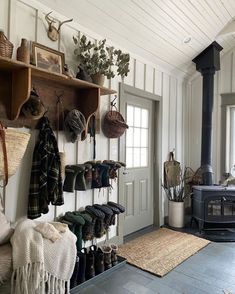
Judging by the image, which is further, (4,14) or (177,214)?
(177,214)

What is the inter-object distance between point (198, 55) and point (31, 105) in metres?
3.18

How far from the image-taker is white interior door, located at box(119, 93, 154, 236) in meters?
3.47

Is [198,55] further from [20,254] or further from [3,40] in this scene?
[20,254]

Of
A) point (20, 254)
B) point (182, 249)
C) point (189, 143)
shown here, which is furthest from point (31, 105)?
point (189, 143)

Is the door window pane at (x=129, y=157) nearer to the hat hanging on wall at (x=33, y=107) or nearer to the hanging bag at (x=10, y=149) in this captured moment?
the hat hanging on wall at (x=33, y=107)

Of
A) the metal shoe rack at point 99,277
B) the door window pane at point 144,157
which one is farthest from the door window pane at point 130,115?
the metal shoe rack at point 99,277

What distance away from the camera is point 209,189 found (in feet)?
11.9

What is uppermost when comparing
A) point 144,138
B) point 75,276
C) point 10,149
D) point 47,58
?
point 47,58

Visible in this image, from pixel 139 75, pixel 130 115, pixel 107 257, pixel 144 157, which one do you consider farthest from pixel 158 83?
pixel 107 257

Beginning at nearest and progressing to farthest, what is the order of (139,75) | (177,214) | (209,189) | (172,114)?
(139,75) < (209,189) < (177,214) < (172,114)

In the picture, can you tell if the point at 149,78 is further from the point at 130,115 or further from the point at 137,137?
the point at 137,137

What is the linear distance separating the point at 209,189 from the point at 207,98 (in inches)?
58.6

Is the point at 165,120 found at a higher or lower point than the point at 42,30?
lower

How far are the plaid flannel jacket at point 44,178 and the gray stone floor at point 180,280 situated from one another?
32.2 inches
